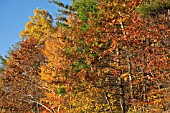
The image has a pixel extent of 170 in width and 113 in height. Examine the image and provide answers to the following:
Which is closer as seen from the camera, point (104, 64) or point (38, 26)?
point (104, 64)

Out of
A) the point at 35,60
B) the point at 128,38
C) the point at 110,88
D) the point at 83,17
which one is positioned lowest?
the point at 110,88

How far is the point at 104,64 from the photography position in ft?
74.1

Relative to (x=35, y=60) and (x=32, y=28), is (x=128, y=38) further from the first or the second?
(x=32, y=28)

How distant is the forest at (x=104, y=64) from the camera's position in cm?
1564

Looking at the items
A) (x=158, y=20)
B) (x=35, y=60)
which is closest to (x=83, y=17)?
(x=35, y=60)

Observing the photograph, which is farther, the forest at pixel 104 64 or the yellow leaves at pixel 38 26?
the yellow leaves at pixel 38 26

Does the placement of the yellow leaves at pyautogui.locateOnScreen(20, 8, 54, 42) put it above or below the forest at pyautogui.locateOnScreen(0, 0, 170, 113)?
above

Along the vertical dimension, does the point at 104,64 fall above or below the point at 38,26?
below

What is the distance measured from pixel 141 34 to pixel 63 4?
824 inches

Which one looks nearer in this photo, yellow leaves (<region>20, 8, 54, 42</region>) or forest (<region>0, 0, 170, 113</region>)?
forest (<region>0, 0, 170, 113</region>)

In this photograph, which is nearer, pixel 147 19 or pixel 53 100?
pixel 147 19

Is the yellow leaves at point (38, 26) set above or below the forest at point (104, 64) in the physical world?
above

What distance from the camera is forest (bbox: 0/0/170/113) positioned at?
1564 centimetres

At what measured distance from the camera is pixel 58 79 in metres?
23.3
